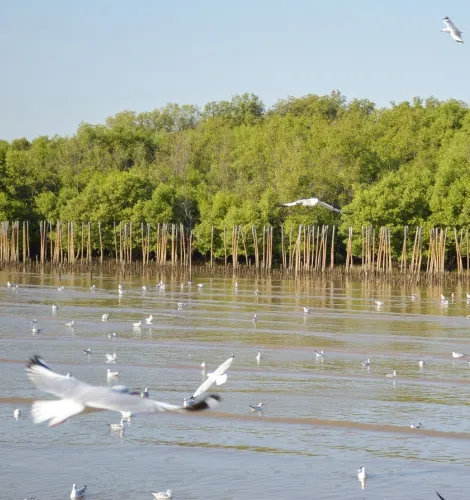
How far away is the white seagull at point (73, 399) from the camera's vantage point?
7.91m

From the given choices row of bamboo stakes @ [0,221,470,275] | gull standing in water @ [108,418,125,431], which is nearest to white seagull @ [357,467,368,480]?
gull standing in water @ [108,418,125,431]

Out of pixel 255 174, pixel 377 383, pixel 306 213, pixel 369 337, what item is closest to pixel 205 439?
pixel 377 383

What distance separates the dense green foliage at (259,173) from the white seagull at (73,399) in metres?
66.0

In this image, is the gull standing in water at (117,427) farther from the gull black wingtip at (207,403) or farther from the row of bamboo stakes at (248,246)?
the row of bamboo stakes at (248,246)

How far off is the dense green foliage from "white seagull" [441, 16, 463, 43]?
55580mm

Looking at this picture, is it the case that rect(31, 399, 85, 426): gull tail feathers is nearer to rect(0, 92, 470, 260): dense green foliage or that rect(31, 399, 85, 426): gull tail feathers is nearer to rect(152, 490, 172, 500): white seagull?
rect(152, 490, 172, 500): white seagull

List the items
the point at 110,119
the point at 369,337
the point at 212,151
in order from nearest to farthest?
the point at 369,337 → the point at 212,151 → the point at 110,119

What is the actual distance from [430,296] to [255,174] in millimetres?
41342

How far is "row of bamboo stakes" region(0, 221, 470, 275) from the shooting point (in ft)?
235

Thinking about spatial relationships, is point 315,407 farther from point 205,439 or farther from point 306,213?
point 306,213

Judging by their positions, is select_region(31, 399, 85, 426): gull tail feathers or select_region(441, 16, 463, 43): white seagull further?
select_region(441, 16, 463, 43): white seagull

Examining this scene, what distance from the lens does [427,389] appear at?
71.1 ft

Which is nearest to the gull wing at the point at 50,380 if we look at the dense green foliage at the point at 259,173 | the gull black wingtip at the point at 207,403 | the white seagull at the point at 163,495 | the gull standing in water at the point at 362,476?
the gull black wingtip at the point at 207,403

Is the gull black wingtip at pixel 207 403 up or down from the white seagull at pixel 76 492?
up
